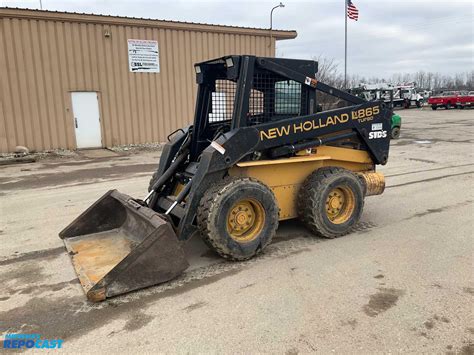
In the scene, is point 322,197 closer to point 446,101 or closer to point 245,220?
point 245,220

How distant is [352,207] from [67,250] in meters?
3.56

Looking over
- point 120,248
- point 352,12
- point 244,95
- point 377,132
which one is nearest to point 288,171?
point 244,95

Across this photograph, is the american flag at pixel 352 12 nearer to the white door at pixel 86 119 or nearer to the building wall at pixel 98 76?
the building wall at pixel 98 76

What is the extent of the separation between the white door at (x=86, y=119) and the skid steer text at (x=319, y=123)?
11.8m

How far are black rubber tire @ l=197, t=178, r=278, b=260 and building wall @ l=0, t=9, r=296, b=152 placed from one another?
11.9m

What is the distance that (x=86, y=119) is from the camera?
14.9 m

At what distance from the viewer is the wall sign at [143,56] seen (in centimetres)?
1526

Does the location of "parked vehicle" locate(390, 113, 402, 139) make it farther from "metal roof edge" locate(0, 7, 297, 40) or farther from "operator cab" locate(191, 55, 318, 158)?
"operator cab" locate(191, 55, 318, 158)

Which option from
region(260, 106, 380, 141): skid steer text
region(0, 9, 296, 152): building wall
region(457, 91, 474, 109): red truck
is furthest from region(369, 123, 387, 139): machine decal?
region(457, 91, 474, 109): red truck

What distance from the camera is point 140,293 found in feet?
12.4

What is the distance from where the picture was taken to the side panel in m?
4.74

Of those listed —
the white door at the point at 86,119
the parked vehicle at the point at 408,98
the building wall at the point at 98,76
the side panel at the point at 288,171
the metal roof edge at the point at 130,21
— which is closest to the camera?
the side panel at the point at 288,171

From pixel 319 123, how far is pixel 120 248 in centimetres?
→ 277

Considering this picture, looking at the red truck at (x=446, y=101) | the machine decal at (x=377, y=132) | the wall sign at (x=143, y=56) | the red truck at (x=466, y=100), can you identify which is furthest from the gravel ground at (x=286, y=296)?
the red truck at (x=446, y=101)
